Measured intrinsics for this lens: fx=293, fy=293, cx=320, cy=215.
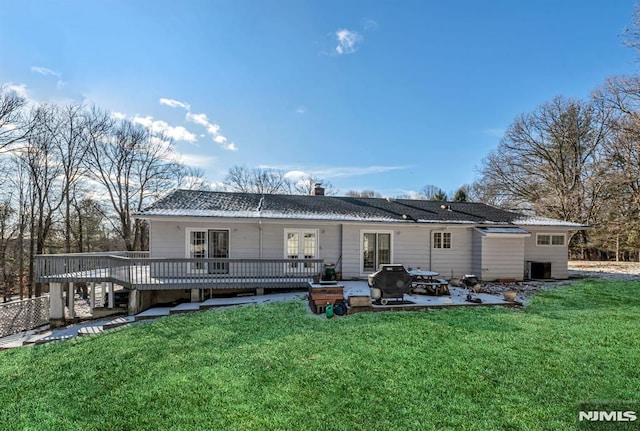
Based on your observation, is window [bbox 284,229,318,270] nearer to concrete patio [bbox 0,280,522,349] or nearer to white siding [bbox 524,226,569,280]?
concrete patio [bbox 0,280,522,349]

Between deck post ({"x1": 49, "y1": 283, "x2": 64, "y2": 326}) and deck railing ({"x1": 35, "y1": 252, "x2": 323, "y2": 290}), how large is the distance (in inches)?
16.6

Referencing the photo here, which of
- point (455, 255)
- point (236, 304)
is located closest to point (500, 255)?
point (455, 255)

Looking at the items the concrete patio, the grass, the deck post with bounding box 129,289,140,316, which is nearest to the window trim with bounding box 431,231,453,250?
the concrete patio

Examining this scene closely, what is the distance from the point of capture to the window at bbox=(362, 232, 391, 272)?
1214cm

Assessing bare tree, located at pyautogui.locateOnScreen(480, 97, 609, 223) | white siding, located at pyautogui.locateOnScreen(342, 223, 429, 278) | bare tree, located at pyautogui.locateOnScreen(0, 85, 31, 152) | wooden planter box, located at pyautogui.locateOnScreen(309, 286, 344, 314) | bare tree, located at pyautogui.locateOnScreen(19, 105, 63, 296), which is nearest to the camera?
wooden planter box, located at pyautogui.locateOnScreen(309, 286, 344, 314)

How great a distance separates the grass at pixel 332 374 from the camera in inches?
131

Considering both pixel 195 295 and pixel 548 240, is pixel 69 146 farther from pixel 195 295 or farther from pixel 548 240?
pixel 548 240

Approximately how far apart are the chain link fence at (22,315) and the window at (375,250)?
1238 cm

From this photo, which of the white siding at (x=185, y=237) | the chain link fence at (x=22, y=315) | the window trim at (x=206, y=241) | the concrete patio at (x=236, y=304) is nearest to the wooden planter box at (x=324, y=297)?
the concrete patio at (x=236, y=304)

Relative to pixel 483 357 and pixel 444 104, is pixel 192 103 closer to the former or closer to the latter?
pixel 444 104

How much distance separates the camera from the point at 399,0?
11000mm

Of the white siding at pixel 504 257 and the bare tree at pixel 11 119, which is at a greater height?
the bare tree at pixel 11 119

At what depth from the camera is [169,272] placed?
1030 cm

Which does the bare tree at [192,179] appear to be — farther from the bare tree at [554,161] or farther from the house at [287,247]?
the bare tree at [554,161]
